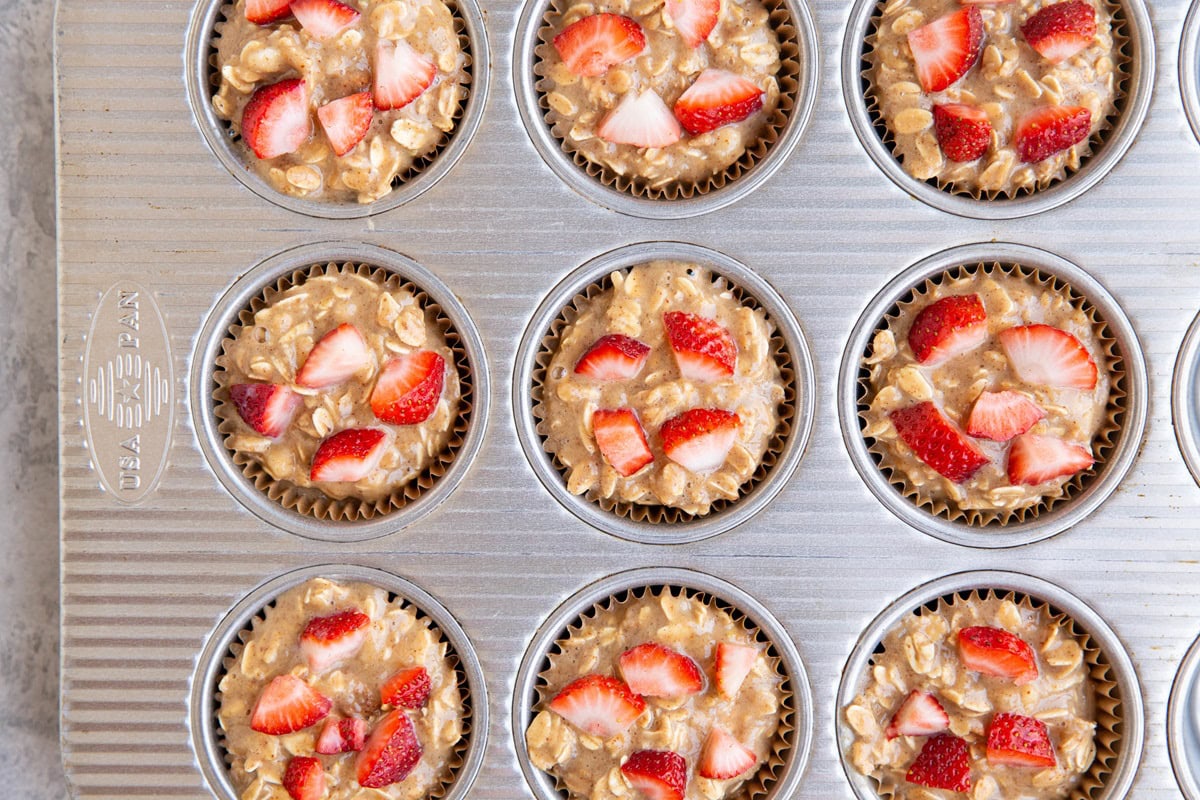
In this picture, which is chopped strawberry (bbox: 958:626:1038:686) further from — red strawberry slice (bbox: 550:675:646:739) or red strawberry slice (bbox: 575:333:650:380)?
red strawberry slice (bbox: 575:333:650:380)

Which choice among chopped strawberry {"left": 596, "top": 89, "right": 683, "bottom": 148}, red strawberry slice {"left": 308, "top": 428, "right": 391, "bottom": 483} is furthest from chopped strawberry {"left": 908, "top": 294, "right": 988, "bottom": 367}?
red strawberry slice {"left": 308, "top": 428, "right": 391, "bottom": 483}

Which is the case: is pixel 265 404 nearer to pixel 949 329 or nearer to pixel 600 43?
pixel 600 43

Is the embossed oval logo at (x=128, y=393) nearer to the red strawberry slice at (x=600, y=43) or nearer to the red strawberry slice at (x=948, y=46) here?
the red strawberry slice at (x=600, y=43)

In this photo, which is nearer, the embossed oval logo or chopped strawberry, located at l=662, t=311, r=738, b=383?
chopped strawberry, located at l=662, t=311, r=738, b=383

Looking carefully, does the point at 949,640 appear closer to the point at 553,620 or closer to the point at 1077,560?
the point at 1077,560

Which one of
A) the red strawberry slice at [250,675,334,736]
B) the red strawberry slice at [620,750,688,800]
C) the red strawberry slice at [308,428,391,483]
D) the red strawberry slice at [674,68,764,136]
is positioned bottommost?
the red strawberry slice at [620,750,688,800]

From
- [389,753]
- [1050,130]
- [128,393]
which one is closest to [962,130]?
[1050,130]
